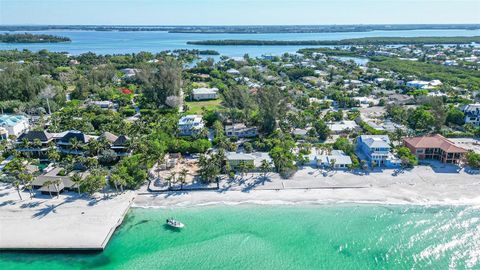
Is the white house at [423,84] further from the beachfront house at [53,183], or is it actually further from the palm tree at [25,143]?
the palm tree at [25,143]

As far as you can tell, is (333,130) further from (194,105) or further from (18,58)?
(18,58)

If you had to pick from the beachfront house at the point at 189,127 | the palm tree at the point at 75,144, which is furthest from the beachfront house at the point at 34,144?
the beachfront house at the point at 189,127

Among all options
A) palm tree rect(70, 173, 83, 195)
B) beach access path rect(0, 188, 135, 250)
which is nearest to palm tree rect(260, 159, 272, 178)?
beach access path rect(0, 188, 135, 250)

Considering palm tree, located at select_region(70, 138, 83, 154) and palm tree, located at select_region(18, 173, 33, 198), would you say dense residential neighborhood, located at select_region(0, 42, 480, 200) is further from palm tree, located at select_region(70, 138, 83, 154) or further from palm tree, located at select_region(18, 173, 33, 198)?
palm tree, located at select_region(70, 138, 83, 154)

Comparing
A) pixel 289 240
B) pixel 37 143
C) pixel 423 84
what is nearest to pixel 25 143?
pixel 37 143

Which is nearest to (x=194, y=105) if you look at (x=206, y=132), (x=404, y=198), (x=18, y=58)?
(x=206, y=132)

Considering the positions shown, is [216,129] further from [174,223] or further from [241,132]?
[174,223]
